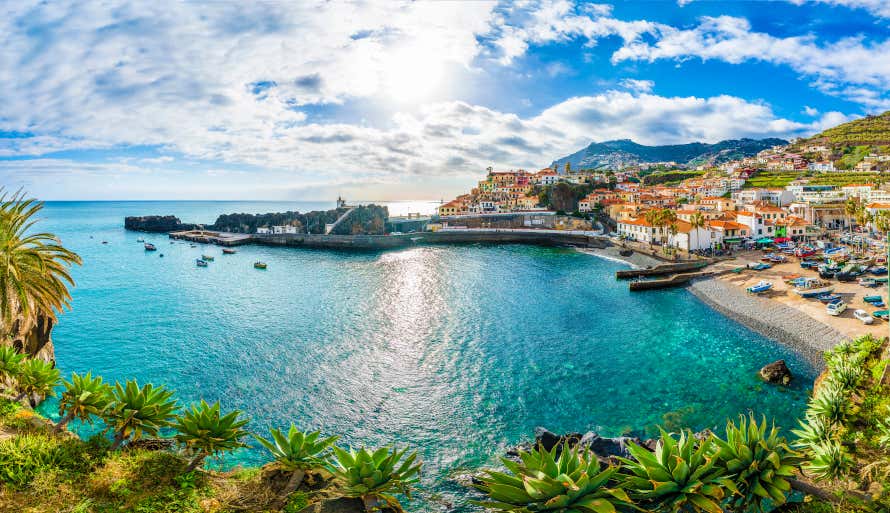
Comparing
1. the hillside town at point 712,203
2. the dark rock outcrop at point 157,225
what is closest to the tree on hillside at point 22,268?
the hillside town at point 712,203

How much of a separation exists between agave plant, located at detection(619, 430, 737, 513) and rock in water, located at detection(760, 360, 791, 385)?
1952 centimetres

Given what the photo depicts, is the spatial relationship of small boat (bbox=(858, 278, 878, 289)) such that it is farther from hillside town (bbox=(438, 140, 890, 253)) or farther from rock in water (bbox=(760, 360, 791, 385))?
rock in water (bbox=(760, 360, 791, 385))

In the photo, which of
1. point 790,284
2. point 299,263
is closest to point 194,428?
point 790,284

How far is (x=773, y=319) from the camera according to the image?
30.4m

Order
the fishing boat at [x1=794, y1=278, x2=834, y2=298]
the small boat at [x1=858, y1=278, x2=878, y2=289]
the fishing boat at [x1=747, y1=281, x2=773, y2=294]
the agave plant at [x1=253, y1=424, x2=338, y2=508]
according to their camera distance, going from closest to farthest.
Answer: the agave plant at [x1=253, y1=424, x2=338, y2=508] → the fishing boat at [x1=794, y1=278, x2=834, y2=298] → the small boat at [x1=858, y1=278, x2=878, y2=289] → the fishing boat at [x1=747, y1=281, x2=773, y2=294]

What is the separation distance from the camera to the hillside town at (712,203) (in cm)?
5981

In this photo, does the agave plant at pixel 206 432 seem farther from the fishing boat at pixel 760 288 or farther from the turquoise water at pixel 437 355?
the fishing boat at pixel 760 288

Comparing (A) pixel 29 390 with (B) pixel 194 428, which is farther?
(A) pixel 29 390

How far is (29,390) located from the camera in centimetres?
977

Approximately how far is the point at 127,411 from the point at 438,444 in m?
11.3

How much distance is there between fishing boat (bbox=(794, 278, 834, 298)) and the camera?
3384 cm

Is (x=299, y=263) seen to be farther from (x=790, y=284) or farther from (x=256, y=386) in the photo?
(x=790, y=284)

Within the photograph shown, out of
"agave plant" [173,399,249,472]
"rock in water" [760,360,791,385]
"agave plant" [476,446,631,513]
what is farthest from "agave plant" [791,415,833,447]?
"rock in water" [760,360,791,385]

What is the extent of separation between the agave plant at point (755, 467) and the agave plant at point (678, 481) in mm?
246
